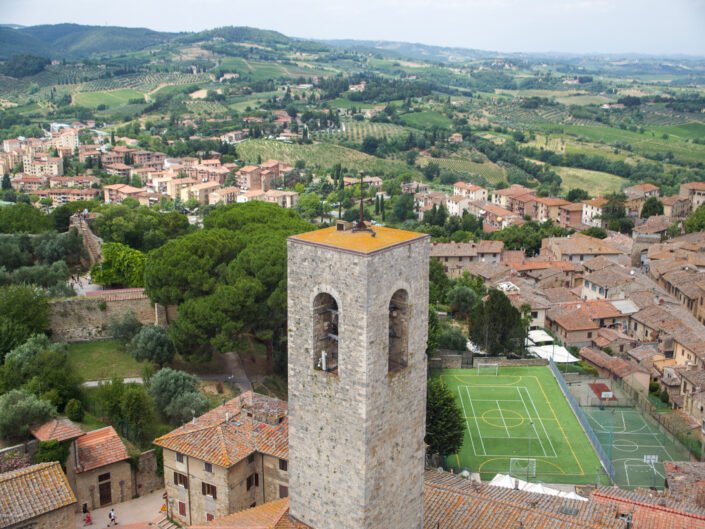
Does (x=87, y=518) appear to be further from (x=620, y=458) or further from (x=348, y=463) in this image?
(x=620, y=458)

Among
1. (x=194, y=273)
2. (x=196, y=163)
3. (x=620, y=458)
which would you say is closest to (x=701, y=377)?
(x=620, y=458)

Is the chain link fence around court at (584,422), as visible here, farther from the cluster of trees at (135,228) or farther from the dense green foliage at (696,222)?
the dense green foliage at (696,222)

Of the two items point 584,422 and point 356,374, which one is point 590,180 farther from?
point 356,374

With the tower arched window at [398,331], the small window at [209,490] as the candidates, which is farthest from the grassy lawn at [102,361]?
the tower arched window at [398,331]

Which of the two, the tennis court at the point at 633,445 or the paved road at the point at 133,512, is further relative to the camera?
the tennis court at the point at 633,445

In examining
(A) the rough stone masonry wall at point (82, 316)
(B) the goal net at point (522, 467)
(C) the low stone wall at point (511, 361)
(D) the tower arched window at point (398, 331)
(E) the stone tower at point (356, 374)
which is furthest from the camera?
(C) the low stone wall at point (511, 361)

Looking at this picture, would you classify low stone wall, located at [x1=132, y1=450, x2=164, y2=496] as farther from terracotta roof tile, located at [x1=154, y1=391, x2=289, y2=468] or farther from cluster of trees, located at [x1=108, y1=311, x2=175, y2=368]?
cluster of trees, located at [x1=108, y1=311, x2=175, y2=368]

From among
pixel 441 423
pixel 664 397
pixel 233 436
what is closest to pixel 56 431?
pixel 233 436
